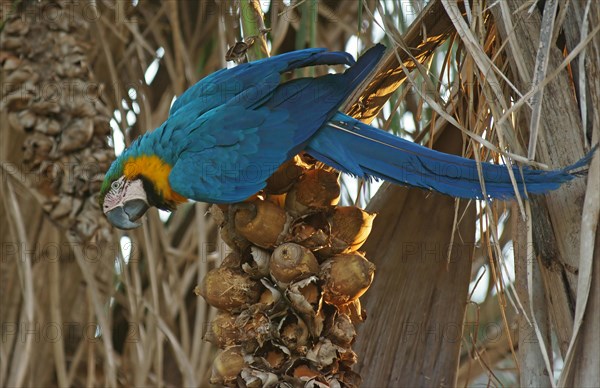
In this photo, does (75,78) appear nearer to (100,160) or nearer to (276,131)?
(100,160)

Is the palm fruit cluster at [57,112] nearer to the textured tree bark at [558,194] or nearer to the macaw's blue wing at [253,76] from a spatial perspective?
the macaw's blue wing at [253,76]

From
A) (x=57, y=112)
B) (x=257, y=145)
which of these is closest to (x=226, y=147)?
(x=257, y=145)

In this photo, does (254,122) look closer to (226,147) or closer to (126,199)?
(226,147)

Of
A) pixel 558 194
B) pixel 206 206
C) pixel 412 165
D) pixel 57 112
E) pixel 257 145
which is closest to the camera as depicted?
pixel 558 194

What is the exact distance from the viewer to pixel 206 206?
1868 millimetres

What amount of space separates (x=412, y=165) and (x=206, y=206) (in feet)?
2.80

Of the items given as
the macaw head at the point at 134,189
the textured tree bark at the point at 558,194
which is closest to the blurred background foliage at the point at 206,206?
the textured tree bark at the point at 558,194

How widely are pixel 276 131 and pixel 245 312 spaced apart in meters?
0.42

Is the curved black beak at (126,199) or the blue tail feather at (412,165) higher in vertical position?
the blue tail feather at (412,165)

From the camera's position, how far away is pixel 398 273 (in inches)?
44.4

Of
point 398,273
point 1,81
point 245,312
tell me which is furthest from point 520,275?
point 1,81

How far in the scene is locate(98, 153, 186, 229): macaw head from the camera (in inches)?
54.2

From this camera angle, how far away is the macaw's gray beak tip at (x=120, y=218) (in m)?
1.42

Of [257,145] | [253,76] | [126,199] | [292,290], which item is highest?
[253,76]
